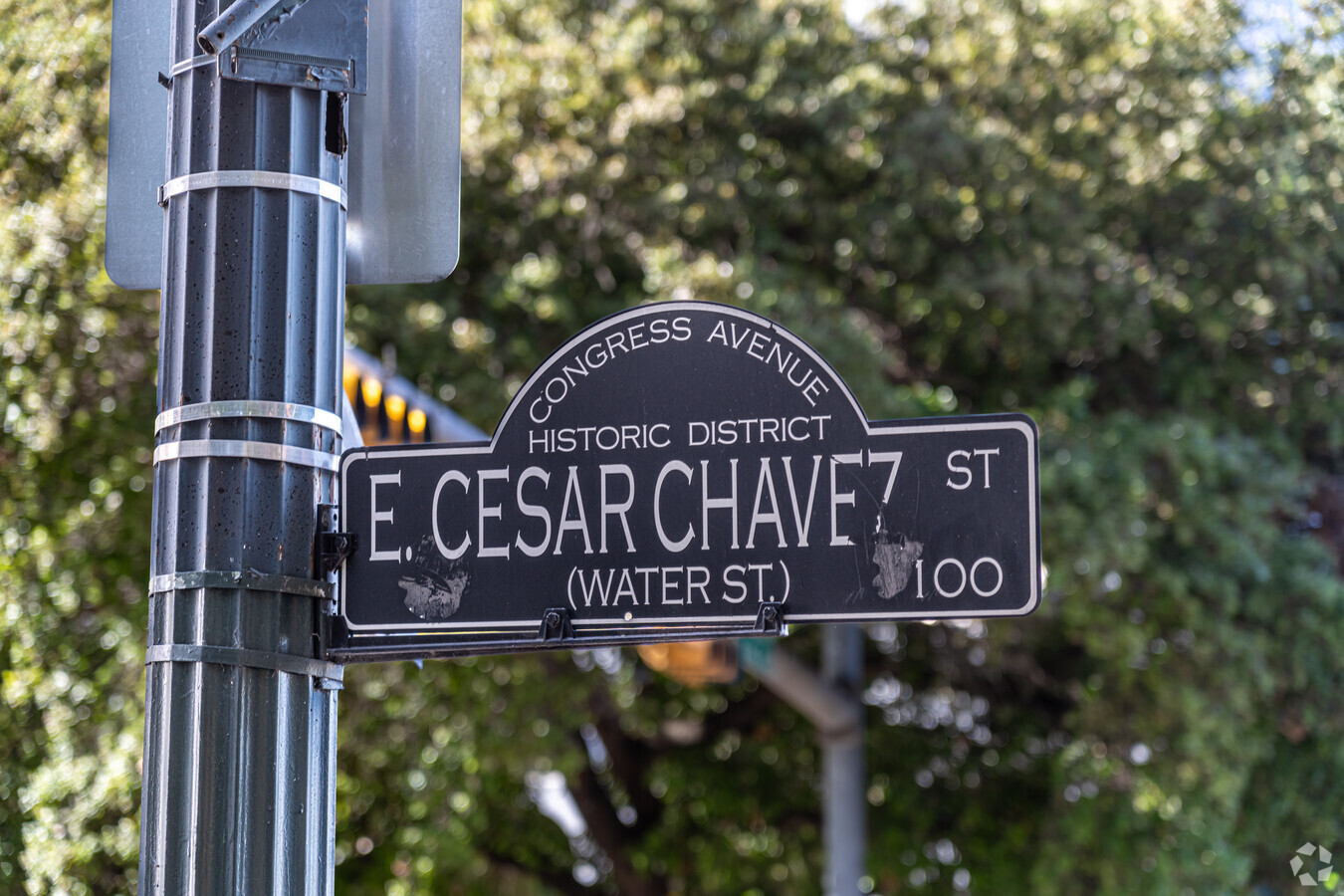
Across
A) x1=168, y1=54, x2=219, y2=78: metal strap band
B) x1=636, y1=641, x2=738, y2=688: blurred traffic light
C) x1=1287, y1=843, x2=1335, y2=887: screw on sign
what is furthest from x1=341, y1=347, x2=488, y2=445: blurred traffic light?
x1=1287, y1=843, x2=1335, y2=887: screw on sign

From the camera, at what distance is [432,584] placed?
90.9 inches

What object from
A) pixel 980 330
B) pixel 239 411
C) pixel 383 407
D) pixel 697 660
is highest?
pixel 980 330

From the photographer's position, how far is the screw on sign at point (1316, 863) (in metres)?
9.95

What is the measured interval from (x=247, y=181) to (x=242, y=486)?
1.64ft

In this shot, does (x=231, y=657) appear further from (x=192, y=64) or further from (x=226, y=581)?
(x=192, y=64)

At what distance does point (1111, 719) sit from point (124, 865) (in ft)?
21.8

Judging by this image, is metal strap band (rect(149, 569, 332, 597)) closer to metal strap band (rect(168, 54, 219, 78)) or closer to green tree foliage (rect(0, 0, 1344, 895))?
metal strap band (rect(168, 54, 219, 78))

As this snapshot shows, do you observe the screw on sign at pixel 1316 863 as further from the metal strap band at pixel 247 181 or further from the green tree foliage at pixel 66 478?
the metal strap band at pixel 247 181

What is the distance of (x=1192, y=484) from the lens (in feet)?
30.6

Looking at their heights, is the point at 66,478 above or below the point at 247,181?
above

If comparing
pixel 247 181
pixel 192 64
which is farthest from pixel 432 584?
pixel 192 64

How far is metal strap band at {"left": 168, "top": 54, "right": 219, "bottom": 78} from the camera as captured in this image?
229 centimetres

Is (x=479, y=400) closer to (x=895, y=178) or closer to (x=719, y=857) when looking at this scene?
(x=895, y=178)

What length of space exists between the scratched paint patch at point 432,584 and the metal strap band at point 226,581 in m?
0.20
